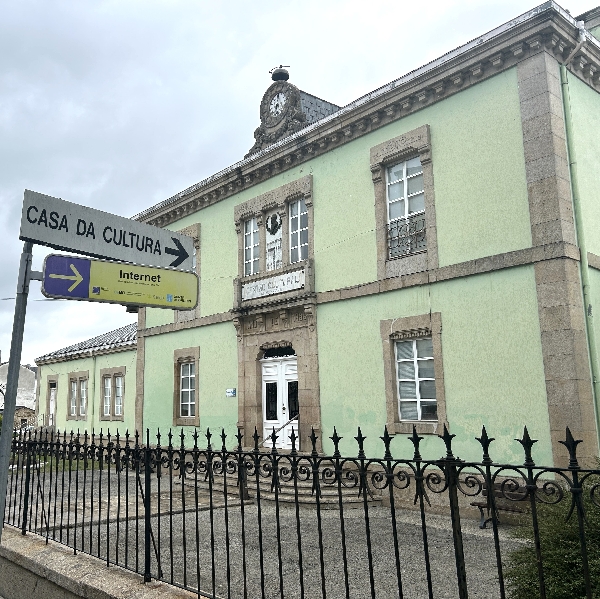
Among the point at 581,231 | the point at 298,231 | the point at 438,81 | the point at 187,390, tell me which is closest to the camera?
the point at 581,231

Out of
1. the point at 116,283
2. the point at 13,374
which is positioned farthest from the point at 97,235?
the point at 13,374

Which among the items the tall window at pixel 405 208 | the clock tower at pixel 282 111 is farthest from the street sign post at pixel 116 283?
the clock tower at pixel 282 111

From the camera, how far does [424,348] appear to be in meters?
10.3

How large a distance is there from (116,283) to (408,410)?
7.45 meters

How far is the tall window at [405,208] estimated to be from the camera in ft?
34.7

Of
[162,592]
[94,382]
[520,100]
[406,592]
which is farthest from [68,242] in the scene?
[94,382]

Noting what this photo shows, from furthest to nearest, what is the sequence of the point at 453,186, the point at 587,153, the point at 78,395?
the point at 78,395, the point at 453,186, the point at 587,153

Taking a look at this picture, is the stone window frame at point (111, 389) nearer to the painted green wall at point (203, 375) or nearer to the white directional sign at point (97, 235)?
the painted green wall at point (203, 375)

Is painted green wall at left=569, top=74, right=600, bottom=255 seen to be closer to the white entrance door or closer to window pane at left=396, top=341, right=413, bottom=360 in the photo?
window pane at left=396, top=341, right=413, bottom=360

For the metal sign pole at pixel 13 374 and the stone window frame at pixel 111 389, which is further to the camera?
the stone window frame at pixel 111 389

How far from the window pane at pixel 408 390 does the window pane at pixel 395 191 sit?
11.9 feet

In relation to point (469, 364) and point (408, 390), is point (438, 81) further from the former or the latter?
point (408, 390)

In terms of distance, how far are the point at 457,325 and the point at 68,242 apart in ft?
24.0

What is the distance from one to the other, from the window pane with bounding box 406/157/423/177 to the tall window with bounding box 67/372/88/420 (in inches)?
665
